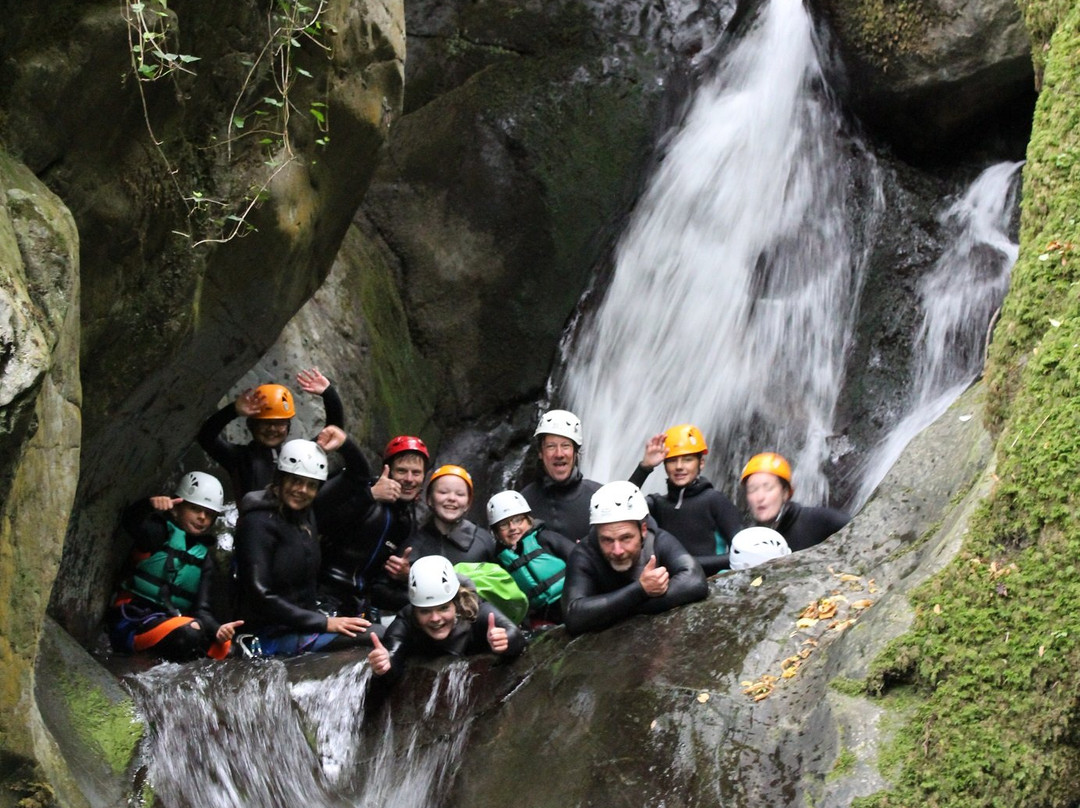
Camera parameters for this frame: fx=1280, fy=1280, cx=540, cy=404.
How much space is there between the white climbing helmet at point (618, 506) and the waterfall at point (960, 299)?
3.73m

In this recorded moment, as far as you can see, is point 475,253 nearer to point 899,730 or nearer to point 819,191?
point 819,191

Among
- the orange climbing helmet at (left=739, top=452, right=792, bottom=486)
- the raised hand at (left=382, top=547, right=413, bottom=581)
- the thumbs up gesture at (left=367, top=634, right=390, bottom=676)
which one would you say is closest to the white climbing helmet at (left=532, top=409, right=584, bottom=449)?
the orange climbing helmet at (left=739, top=452, right=792, bottom=486)

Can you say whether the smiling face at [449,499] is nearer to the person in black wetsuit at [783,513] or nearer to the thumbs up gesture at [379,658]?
the thumbs up gesture at [379,658]

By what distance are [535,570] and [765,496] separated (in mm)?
1557

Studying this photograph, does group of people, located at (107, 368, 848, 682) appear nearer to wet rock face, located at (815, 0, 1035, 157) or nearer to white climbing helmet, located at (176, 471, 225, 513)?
white climbing helmet, located at (176, 471, 225, 513)

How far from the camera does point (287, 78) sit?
22.6ft

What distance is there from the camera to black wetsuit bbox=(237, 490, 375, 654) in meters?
7.41

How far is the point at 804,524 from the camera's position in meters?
8.19

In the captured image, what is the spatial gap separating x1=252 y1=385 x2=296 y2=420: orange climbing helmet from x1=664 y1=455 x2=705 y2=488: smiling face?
2.57 meters

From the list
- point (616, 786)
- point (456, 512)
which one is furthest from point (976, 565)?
point (456, 512)

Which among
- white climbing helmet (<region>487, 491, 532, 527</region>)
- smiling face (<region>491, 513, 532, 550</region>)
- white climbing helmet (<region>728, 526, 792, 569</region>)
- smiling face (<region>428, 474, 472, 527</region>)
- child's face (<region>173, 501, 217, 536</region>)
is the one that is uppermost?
child's face (<region>173, 501, 217, 536</region>)

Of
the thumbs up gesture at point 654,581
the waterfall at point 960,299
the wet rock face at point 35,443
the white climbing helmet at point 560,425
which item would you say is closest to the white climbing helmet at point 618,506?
the thumbs up gesture at point 654,581

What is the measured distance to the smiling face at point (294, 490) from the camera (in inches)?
298

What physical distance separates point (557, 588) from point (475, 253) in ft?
16.4
